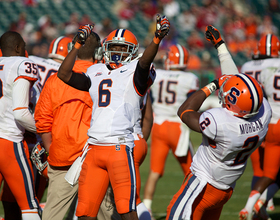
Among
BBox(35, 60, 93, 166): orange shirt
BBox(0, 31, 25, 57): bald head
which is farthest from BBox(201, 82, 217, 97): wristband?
BBox(0, 31, 25, 57): bald head

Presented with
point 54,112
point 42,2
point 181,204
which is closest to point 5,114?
point 54,112

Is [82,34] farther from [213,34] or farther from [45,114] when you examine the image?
[213,34]

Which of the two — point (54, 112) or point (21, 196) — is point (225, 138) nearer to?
point (54, 112)

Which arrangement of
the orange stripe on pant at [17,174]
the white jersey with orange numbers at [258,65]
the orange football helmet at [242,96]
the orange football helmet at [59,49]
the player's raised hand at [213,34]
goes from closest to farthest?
the orange football helmet at [242,96] < the player's raised hand at [213,34] < the orange stripe on pant at [17,174] < the orange football helmet at [59,49] < the white jersey with orange numbers at [258,65]

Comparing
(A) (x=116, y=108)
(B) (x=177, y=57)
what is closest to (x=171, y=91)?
(B) (x=177, y=57)

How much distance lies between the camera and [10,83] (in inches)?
146

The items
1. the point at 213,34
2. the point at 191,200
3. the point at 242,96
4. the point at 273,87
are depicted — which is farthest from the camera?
the point at 273,87

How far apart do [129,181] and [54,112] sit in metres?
1.11

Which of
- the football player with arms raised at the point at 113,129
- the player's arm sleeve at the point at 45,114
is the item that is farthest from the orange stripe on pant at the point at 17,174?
the football player with arms raised at the point at 113,129

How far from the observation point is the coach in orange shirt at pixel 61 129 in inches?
140

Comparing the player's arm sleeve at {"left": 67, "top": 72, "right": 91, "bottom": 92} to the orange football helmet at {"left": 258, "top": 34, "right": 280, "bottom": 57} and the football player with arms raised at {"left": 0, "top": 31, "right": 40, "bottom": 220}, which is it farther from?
the orange football helmet at {"left": 258, "top": 34, "right": 280, "bottom": 57}

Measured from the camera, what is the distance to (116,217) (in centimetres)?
365

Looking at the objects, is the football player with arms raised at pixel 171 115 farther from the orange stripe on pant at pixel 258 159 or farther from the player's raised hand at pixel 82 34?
the player's raised hand at pixel 82 34

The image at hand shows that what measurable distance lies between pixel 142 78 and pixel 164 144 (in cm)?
271
